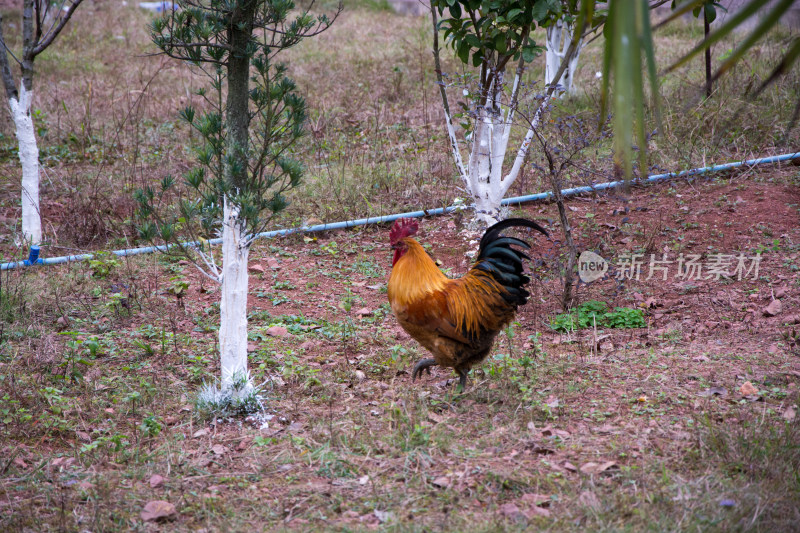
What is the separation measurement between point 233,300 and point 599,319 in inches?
121

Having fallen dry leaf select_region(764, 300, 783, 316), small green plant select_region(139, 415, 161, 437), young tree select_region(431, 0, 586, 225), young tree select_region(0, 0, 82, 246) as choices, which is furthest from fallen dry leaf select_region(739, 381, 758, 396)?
young tree select_region(0, 0, 82, 246)

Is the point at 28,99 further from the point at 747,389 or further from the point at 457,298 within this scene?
the point at 747,389

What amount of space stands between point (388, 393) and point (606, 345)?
1.81 metres

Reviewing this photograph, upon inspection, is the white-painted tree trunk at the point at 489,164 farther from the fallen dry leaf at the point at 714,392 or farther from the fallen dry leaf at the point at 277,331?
the fallen dry leaf at the point at 714,392

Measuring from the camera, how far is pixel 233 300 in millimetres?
3922

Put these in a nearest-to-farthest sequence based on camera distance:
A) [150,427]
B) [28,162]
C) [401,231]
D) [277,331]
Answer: [150,427], [401,231], [277,331], [28,162]

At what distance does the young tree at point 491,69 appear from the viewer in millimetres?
5395

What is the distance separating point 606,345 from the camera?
4.99m

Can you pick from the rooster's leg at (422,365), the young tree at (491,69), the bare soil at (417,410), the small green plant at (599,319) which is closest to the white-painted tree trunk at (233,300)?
the bare soil at (417,410)

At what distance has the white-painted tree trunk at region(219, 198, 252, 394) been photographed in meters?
3.84

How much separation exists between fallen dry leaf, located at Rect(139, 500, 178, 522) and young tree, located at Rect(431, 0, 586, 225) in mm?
3594

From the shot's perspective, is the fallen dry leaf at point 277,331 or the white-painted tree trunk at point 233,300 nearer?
the white-painted tree trunk at point 233,300

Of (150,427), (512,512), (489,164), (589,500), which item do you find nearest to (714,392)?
(589,500)

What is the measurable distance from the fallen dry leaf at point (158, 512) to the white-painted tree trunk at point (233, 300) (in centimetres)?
102
